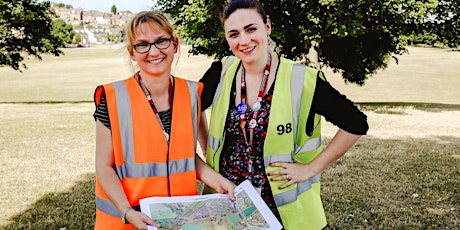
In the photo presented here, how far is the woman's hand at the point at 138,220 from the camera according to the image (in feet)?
7.83

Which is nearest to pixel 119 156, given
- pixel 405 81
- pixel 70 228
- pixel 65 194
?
pixel 70 228

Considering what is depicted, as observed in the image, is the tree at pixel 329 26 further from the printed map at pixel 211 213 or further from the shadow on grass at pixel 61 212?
the printed map at pixel 211 213

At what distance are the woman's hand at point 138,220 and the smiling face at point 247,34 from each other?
1.00 meters

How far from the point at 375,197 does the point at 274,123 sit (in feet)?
15.3

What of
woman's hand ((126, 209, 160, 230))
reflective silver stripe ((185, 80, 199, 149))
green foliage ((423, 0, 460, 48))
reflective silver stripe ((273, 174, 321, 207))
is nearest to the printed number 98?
reflective silver stripe ((273, 174, 321, 207))

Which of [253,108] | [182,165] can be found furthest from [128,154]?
[253,108]

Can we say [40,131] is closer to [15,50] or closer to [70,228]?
[70,228]

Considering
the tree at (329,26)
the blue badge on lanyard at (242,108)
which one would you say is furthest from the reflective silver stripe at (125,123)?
the tree at (329,26)

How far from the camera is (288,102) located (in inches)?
105

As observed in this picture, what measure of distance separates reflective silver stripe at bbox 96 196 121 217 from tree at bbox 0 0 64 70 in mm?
21613

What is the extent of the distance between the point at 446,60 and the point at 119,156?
5866cm

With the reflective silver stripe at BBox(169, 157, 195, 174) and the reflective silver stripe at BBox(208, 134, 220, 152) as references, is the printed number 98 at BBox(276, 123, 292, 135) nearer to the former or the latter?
the reflective silver stripe at BBox(208, 134, 220, 152)

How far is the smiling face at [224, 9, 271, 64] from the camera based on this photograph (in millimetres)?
2711

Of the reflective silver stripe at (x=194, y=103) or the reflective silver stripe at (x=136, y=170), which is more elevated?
the reflective silver stripe at (x=194, y=103)
